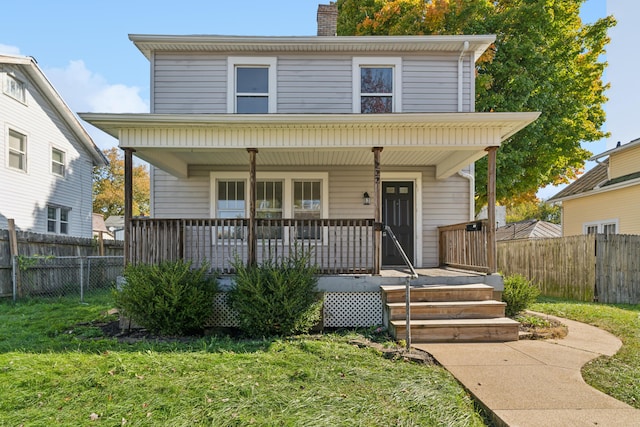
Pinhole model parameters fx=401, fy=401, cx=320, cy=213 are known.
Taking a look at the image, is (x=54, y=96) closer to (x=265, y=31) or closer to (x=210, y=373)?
(x=265, y=31)

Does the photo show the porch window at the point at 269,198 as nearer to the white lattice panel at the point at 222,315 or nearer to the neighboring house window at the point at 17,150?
the white lattice panel at the point at 222,315

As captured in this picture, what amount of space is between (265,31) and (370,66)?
3.16 m

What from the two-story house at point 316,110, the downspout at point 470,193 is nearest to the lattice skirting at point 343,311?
the two-story house at point 316,110

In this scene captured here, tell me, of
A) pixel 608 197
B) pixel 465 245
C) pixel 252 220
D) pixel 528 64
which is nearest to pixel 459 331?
pixel 465 245

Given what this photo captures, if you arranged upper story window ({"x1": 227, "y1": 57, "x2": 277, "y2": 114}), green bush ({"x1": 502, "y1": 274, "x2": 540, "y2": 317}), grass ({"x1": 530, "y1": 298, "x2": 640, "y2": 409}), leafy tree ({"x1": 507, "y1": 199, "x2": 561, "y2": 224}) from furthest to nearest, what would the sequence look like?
leafy tree ({"x1": 507, "y1": 199, "x2": 561, "y2": 224}) → upper story window ({"x1": 227, "y1": 57, "x2": 277, "y2": 114}) → green bush ({"x1": 502, "y1": 274, "x2": 540, "y2": 317}) → grass ({"x1": 530, "y1": 298, "x2": 640, "y2": 409})

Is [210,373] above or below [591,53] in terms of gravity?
below

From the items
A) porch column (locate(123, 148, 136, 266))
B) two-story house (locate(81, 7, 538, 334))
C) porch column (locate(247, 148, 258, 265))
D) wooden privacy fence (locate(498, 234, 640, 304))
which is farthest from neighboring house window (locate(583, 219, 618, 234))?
porch column (locate(123, 148, 136, 266))

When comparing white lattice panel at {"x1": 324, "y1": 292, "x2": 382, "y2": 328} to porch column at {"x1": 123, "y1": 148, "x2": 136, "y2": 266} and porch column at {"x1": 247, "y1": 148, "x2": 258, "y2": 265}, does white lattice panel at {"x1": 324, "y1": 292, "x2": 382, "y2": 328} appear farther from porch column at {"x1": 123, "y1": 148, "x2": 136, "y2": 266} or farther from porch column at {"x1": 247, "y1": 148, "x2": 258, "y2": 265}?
porch column at {"x1": 123, "y1": 148, "x2": 136, "y2": 266}

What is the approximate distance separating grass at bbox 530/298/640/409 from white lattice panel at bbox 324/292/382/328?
304 cm

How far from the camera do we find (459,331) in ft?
19.0

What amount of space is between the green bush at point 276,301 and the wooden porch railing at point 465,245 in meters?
3.19

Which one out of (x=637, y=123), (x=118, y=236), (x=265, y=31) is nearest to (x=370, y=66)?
(x=265, y=31)

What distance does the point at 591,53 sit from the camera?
1595 centimetres

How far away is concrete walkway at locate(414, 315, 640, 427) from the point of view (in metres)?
3.32
